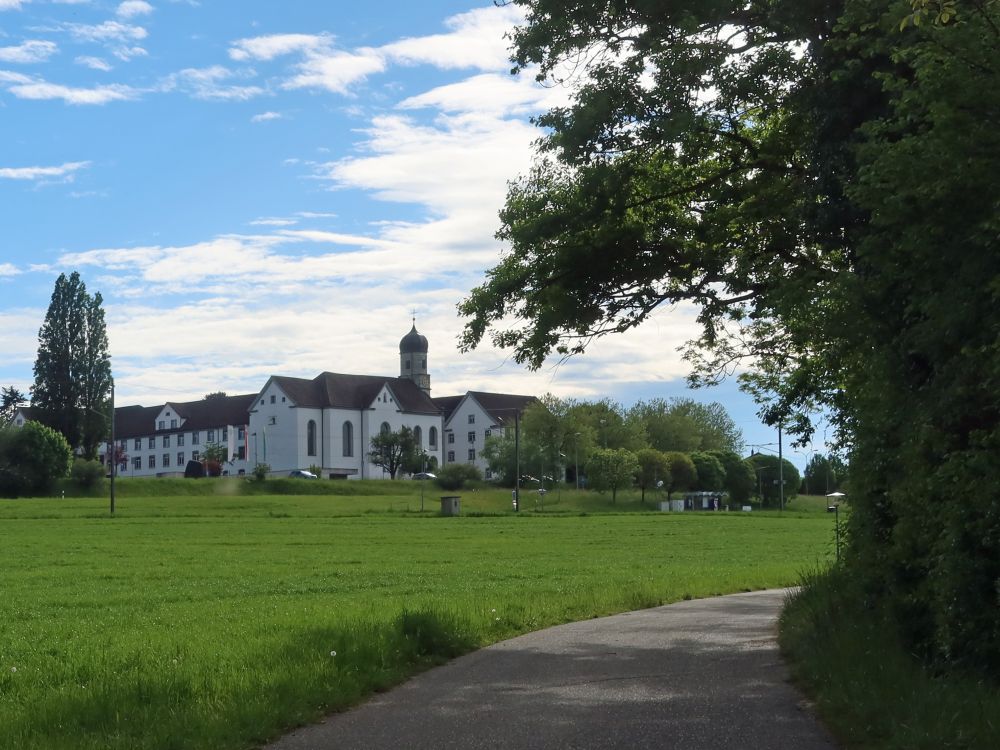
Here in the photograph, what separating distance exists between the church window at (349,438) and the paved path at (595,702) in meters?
146

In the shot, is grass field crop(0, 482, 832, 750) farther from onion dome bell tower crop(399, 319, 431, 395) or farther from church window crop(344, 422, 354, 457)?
onion dome bell tower crop(399, 319, 431, 395)

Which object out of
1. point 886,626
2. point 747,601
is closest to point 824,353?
point 886,626

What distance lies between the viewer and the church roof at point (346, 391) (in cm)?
15725

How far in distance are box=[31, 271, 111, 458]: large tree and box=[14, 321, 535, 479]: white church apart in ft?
85.3

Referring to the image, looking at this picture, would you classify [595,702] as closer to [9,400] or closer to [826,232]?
[826,232]

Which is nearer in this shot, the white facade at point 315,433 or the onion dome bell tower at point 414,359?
the white facade at point 315,433

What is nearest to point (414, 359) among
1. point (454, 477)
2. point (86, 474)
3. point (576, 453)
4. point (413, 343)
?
point (413, 343)

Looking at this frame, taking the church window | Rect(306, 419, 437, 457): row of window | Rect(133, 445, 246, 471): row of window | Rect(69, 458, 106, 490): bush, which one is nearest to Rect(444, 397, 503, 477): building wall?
Rect(306, 419, 437, 457): row of window

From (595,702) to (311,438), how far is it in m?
149

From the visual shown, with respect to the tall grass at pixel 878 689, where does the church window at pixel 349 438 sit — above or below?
above

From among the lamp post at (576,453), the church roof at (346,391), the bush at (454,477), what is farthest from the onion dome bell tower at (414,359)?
the bush at (454,477)

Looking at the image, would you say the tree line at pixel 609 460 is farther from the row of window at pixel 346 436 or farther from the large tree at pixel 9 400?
the large tree at pixel 9 400

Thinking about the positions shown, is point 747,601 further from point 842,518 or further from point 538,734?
point 538,734

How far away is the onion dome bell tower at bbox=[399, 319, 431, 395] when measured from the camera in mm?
186750
